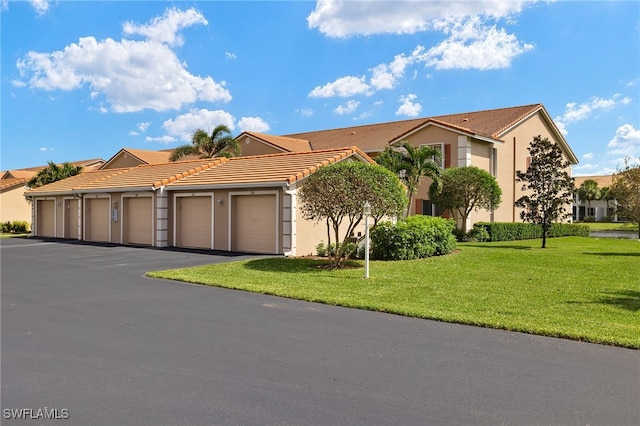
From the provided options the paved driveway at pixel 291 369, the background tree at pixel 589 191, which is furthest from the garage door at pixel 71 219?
the background tree at pixel 589 191

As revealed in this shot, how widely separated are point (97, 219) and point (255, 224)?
39.0ft

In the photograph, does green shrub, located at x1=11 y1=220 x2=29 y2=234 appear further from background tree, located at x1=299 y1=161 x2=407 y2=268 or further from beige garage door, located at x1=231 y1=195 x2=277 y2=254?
background tree, located at x1=299 y1=161 x2=407 y2=268

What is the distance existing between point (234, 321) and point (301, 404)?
12.0 feet

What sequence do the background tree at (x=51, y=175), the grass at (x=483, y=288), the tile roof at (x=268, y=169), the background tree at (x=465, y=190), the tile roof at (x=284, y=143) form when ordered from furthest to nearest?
1. the background tree at (x=51, y=175)
2. the tile roof at (x=284, y=143)
3. the background tree at (x=465, y=190)
4. the tile roof at (x=268, y=169)
5. the grass at (x=483, y=288)

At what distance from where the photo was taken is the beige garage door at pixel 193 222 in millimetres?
20953

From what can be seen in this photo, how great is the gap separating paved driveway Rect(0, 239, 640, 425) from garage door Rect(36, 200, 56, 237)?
79.3 feet

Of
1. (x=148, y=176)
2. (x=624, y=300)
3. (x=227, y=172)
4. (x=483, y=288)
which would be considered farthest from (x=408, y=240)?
(x=148, y=176)

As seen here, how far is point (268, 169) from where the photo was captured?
20.2m

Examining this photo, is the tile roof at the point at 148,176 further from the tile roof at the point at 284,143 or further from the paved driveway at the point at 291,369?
the paved driveway at the point at 291,369

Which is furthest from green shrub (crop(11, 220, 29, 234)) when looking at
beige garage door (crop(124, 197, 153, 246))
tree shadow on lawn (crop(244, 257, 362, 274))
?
tree shadow on lawn (crop(244, 257, 362, 274))

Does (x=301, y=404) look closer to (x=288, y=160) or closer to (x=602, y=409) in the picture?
(x=602, y=409)

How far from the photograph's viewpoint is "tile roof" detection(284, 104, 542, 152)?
1209 inches

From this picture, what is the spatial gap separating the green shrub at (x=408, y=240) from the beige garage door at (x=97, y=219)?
15514mm

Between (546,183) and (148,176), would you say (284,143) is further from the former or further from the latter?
(546,183)
